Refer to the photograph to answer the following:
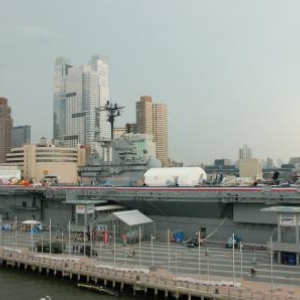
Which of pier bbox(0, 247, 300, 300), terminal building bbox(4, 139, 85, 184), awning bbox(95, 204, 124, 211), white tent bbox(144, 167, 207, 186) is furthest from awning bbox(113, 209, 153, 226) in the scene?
terminal building bbox(4, 139, 85, 184)

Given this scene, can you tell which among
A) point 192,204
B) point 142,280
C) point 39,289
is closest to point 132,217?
point 192,204

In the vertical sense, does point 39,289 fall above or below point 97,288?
below

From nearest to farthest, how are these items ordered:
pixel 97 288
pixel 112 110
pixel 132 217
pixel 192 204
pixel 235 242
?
pixel 97 288 → pixel 235 242 → pixel 192 204 → pixel 132 217 → pixel 112 110

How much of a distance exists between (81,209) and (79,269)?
11.8 m

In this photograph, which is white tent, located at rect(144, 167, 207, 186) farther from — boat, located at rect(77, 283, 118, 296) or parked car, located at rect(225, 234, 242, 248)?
boat, located at rect(77, 283, 118, 296)

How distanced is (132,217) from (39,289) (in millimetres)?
13341

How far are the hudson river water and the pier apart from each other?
60 cm

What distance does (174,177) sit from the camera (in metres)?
48.4

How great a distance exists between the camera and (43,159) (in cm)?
16525

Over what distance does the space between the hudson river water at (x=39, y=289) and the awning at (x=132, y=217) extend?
940cm

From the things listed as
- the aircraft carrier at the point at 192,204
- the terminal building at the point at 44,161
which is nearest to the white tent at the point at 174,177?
the aircraft carrier at the point at 192,204

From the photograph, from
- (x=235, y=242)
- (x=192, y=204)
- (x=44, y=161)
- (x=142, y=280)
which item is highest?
(x=44, y=161)

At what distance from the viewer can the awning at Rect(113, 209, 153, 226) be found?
134 feet

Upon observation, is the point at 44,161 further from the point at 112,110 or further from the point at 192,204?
the point at 192,204
